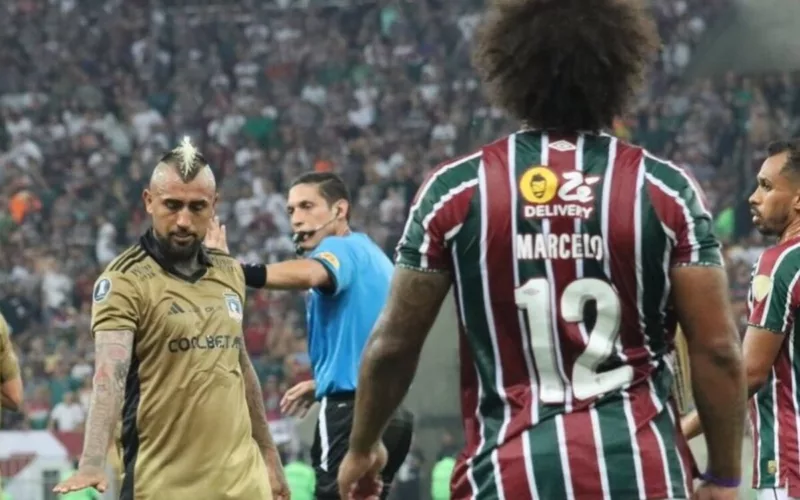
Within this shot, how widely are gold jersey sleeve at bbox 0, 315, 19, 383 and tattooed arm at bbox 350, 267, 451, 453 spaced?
432 cm

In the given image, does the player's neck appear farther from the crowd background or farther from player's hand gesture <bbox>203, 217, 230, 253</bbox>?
the crowd background

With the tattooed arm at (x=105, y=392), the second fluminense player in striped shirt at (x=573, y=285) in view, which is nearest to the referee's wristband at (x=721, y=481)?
the second fluminense player in striped shirt at (x=573, y=285)

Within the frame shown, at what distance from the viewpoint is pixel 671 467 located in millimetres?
4293

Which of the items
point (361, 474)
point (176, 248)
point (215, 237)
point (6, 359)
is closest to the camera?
point (361, 474)

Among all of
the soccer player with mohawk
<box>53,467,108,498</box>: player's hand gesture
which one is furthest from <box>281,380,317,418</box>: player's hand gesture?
<box>53,467,108,498</box>: player's hand gesture

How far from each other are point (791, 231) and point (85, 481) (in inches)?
111

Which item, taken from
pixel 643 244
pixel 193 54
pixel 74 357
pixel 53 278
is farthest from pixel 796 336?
pixel 193 54

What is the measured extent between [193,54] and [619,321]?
25.3 metres

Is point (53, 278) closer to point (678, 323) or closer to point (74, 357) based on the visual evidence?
point (74, 357)

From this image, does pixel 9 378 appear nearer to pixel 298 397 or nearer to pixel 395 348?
pixel 298 397

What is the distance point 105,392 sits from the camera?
21.1ft

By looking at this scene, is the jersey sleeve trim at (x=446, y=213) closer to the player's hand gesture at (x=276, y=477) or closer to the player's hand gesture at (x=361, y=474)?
the player's hand gesture at (x=361, y=474)

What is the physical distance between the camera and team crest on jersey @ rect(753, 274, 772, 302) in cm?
659

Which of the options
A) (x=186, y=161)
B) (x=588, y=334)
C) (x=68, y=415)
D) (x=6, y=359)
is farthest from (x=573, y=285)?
(x=68, y=415)
